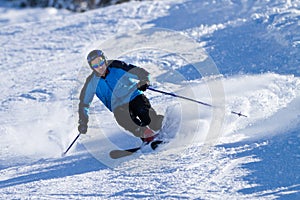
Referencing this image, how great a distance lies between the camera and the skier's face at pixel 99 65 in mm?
6965

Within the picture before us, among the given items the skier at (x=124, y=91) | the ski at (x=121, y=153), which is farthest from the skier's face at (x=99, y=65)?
the ski at (x=121, y=153)

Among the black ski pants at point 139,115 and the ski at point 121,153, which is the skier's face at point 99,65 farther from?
the ski at point 121,153

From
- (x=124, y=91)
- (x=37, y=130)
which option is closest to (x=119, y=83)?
(x=124, y=91)

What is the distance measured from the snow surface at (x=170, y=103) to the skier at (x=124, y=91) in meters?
0.29

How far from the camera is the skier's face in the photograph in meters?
6.96

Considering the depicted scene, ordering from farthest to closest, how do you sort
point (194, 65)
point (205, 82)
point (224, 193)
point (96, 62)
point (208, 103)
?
1. point (194, 65)
2. point (205, 82)
3. point (208, 103)
4. point (96, 62)
5. point (224, 193)

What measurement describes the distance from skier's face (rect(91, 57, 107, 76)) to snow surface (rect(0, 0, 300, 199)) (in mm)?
948

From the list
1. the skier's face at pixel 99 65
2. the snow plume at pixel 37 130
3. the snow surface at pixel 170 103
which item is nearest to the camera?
the snow surface at pixel 170 103

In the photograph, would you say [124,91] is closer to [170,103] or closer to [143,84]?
[143,84]

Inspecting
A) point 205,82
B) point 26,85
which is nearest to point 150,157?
point 205,82

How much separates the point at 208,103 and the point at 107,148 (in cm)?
149

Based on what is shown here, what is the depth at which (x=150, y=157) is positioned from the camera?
6.79 meters

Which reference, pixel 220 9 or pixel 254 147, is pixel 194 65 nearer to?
pixel 220 9

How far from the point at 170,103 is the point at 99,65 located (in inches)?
64.7
